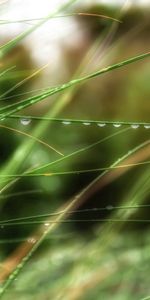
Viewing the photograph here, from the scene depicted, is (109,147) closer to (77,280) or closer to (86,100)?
(86,100)

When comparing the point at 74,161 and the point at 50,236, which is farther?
the point at 74,161

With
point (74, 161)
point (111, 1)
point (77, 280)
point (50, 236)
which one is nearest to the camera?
point (77, 280)

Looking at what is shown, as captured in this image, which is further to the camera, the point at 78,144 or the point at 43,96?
the point at 78,144

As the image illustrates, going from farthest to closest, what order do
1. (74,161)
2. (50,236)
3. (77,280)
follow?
(74,161)
(50,236)
(77,280)

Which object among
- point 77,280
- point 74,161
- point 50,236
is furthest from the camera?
point 74,161

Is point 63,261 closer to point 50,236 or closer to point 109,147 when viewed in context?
point 50,236

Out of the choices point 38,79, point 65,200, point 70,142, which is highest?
point 38,79

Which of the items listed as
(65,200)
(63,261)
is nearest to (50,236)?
(63,261)

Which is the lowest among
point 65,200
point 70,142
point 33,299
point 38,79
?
point 33,299

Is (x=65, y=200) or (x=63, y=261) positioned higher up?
(x=65, y=200)
